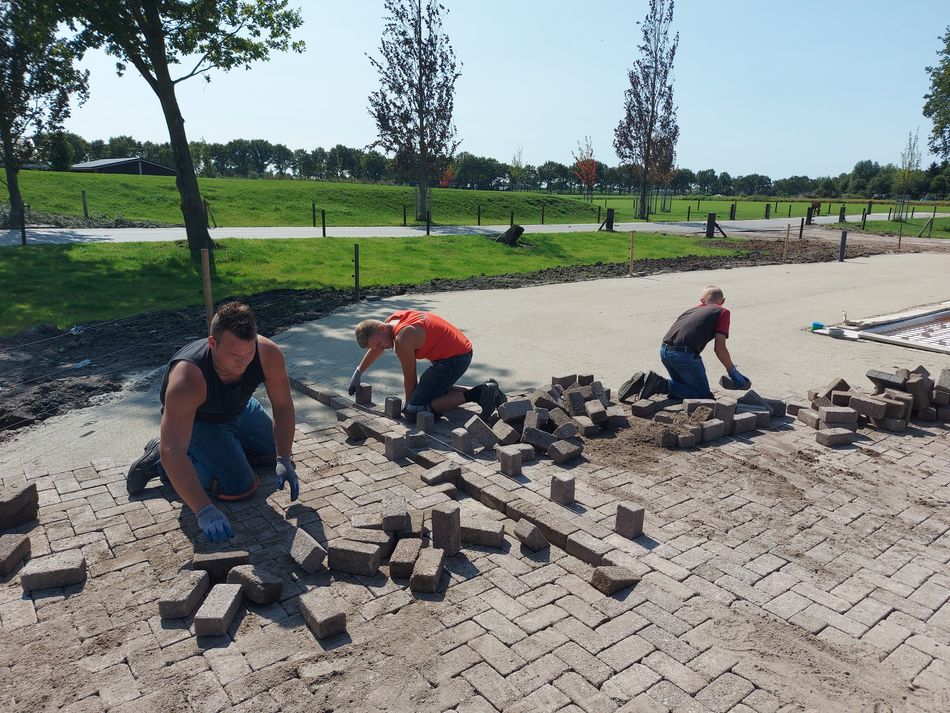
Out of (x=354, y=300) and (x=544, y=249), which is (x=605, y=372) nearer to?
(x=354, y=300)

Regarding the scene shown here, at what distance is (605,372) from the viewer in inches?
350

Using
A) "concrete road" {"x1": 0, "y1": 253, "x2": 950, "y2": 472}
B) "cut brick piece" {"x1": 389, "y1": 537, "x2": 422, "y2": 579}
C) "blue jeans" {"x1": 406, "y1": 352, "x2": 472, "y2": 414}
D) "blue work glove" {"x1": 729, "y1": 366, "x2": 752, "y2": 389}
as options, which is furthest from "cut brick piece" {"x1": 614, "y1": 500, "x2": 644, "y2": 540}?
"blue work glove" {"x1": 729, "y1": 366, "x2": 752, "y2": 389}

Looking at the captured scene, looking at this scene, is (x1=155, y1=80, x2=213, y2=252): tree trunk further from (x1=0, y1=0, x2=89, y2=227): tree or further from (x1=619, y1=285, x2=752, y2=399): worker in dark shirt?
(x1=619, y1=285, x2=752, y2=399): worker in dark shirt

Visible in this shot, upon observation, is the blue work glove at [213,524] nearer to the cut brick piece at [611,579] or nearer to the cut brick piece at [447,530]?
the cut brick piece at [447,530]

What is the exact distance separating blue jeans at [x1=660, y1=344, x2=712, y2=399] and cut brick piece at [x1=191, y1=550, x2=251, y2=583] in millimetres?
5063

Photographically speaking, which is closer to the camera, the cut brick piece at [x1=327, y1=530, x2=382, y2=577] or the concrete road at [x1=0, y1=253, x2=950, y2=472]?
the cut brick piece at [x1=327, y1=530, x2=382, y2=577]

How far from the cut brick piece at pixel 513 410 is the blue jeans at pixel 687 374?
6.43 feet

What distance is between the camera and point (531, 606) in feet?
12.6

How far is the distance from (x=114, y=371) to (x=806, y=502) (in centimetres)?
789

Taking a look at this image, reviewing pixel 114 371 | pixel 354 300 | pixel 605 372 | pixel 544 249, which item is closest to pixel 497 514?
pixel 605 372

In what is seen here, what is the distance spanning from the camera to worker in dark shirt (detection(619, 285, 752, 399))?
24.0ft

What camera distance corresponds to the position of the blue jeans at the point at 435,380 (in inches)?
265

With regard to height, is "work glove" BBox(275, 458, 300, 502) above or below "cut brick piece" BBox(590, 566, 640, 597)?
above

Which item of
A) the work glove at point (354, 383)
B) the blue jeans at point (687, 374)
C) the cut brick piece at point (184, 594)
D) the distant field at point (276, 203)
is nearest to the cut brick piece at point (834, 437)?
the blue jeans at point (687, 374)
